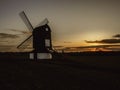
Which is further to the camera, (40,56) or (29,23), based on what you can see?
(29,23)

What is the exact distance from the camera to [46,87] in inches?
460

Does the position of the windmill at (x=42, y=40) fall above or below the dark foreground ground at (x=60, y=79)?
above

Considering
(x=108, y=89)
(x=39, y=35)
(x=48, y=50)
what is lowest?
(x=108, y=89)

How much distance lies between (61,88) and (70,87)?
55cm

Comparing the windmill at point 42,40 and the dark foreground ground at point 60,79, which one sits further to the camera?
the windmill at point 42,40

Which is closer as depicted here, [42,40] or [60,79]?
[60,79]

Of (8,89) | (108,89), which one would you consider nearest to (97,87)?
(108,89)

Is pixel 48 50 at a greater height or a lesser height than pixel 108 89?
greater

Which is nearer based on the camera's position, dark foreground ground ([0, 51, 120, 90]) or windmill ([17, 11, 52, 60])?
dark foreground ground ([0, 51, 120, 90])

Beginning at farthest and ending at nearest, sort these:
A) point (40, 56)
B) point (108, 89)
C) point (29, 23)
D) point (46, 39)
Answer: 1. point (29, 23)
2. point (40, 56)
3. point (46, 39)
4. point (108, 89)

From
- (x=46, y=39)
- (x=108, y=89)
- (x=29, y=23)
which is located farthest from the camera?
(x=29, y=23)

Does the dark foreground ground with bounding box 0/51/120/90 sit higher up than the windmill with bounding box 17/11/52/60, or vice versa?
the windmill with bounding box 17/11/52/60

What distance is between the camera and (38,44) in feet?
111

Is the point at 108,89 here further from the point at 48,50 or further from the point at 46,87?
the point at 48,50
